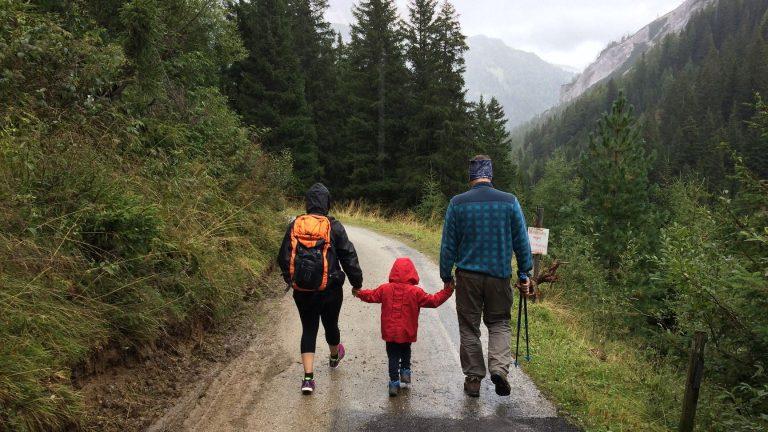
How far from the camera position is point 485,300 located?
4.33 meters

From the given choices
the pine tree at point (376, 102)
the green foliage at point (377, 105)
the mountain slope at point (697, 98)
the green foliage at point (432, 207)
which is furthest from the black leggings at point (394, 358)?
the mountain slope at point (697, 98)

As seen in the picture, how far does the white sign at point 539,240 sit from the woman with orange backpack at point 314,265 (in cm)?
456

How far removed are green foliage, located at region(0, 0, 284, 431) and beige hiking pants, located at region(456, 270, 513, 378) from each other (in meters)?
3.00

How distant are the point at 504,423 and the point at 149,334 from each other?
11.1 feet

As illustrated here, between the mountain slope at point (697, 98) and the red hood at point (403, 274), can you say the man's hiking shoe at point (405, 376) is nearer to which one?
the red hood at point (403, 274)

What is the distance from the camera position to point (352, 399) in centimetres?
431

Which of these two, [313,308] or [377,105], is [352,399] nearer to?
[313,308]

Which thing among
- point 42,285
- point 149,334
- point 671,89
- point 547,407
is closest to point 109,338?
point 149,334

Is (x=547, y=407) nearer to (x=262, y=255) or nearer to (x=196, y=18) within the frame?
(x=262, y=255)

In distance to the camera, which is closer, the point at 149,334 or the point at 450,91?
the point at 149,334

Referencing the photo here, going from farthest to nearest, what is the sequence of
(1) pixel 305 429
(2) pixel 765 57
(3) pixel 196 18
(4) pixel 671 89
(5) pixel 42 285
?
(4) pixel 671 89
(2) pixel 765 57
(3) pixel 196 18
(1) pixel 305 429
(5) pixel 42 285

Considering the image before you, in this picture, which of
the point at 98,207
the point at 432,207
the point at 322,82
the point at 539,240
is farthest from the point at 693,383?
the point at 322,82

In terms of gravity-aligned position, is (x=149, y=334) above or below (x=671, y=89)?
below

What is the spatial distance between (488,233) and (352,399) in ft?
6.68
